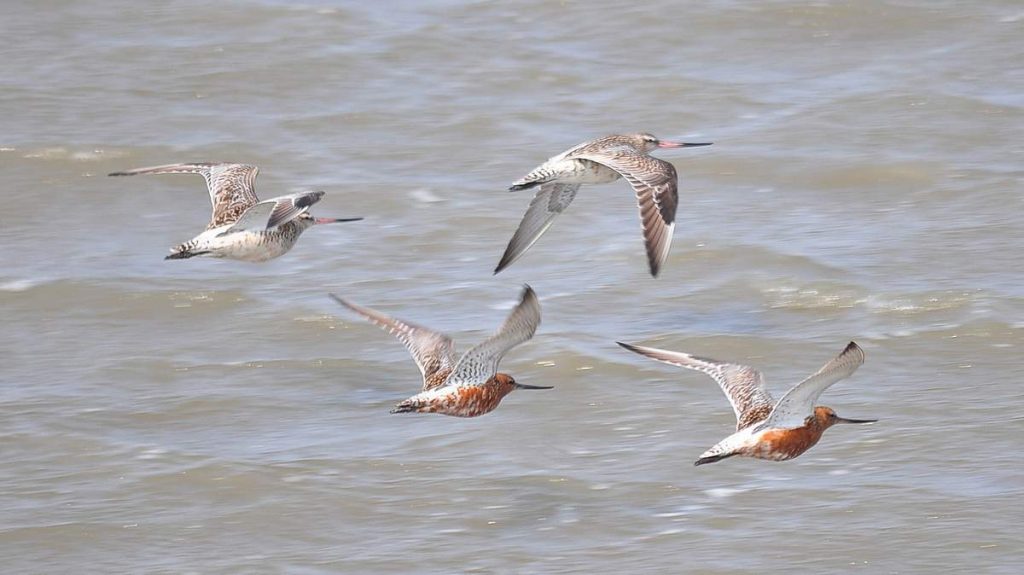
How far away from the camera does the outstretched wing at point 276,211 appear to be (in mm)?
9125

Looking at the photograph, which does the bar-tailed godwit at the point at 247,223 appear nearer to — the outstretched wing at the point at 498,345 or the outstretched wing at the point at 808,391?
the outstretched wing at the point at 498,345

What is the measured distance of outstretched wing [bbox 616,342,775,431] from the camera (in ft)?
27.0

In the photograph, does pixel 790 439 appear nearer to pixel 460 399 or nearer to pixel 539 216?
pixel 460 399

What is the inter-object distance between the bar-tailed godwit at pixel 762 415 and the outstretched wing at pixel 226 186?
2.59 metres

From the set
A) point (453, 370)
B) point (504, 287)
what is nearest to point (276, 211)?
point (453, 370)

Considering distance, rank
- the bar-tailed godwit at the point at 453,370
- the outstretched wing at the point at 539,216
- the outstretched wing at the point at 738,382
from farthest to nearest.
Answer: the outstretched wing at the point at 539,216 < the bar-tailed godwit at the point at 453,370 < the outstretched wing at the point at 738,382

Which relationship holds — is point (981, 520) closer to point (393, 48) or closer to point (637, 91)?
point (637, 91)

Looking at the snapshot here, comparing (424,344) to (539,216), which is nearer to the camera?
(424,344)

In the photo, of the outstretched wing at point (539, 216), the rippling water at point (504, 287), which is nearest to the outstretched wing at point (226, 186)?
the rippling water at point (504, 287)

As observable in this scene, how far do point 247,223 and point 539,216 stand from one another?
82.2 inches

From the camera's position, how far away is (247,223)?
31.5 feet

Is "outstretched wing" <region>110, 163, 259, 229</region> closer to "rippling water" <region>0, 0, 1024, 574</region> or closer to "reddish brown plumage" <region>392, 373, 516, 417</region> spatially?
"rippling water" <region>0, 0, 1024, 574</region>

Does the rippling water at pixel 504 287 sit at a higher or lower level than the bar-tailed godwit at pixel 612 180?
lower

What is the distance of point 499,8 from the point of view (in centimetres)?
1744
